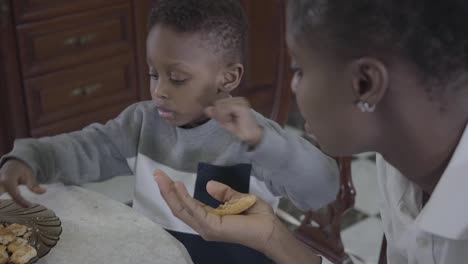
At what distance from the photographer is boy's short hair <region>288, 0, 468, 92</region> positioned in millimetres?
589

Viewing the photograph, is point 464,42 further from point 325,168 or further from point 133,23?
point 133,23

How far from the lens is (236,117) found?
0.91 metres

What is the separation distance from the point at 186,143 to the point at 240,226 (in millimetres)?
318

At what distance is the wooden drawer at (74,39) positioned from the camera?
2318 millimetres

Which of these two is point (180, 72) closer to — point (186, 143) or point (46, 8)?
point (186, 143)

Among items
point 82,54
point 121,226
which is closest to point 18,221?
point 121,226

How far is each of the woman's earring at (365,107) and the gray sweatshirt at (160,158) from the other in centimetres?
32

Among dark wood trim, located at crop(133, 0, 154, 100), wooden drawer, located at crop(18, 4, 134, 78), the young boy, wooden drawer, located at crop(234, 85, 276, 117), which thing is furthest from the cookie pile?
wooden drawer, located at crop(234, 85, 276, 117)

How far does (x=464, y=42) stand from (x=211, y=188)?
17.5 inches

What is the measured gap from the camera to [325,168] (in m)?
1.03

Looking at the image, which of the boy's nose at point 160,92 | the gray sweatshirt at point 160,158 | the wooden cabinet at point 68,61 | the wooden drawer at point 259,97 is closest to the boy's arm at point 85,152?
the gray sweatshirt at point 160,158

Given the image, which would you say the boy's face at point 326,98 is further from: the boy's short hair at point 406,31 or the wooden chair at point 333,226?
the wooden chair at point 333,226

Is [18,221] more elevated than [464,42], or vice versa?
[464,42]

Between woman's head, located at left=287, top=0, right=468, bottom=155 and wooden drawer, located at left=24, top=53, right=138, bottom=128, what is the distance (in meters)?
1.84
